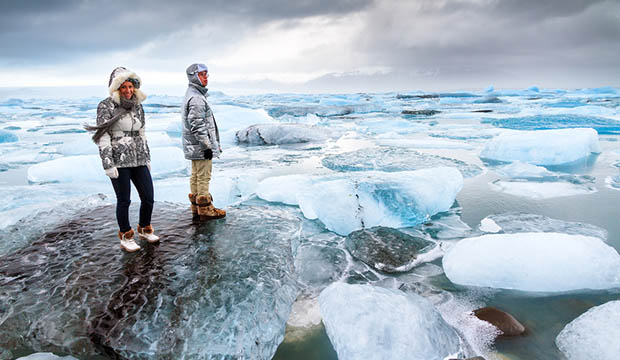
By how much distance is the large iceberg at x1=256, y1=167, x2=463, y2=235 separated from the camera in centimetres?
414

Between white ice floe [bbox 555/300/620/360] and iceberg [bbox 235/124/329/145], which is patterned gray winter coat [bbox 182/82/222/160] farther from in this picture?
iceberg [bbox 235/124/329/145]

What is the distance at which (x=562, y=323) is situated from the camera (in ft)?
7.80

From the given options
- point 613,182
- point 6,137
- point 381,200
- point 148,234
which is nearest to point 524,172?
point 613,182

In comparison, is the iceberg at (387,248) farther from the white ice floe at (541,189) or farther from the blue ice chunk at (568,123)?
the blue ice chunk at (568,123)

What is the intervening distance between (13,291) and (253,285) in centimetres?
163

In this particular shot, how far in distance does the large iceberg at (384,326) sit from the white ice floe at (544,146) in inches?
266

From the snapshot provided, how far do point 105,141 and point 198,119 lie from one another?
31.7 inches

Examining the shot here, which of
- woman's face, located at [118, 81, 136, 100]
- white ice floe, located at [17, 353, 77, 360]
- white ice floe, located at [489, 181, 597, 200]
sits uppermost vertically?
woman's face, located at [118, 81, 136, 100]

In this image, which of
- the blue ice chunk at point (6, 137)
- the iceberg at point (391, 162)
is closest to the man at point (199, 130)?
the iceberg at point (391, 162)

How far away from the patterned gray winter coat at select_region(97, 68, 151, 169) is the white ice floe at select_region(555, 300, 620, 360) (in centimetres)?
322

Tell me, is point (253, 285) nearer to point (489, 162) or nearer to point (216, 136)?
point (216, 136)

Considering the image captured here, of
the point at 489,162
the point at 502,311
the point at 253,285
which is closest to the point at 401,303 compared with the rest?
the point at 502,311

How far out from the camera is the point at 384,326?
2.15 meters

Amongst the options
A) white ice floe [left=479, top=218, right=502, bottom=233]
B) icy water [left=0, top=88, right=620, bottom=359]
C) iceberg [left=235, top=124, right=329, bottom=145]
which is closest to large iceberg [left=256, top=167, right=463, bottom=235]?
icy water [left=0, top=88, right=620, bottom=359]
